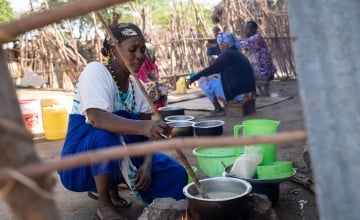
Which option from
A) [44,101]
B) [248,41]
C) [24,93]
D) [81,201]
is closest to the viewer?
[81,201]

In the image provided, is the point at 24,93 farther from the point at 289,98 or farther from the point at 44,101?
Answer: the point at 289,98

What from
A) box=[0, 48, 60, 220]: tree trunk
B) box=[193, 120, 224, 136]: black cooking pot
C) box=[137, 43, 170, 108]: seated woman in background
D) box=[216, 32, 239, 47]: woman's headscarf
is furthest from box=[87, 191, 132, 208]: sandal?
box=[216, 32, 239, 47]: woman's headscarf

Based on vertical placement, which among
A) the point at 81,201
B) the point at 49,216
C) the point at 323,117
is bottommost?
the point at 81,201

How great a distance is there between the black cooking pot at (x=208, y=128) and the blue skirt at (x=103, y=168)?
4.85ft

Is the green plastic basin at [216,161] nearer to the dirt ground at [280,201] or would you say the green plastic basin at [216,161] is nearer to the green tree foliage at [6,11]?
the dirt ground at [280,201]

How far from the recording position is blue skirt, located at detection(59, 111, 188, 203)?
2254 millimetres

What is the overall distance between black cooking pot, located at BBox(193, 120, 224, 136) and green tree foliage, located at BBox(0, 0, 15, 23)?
7557 mm

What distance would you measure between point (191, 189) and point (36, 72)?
9005 mm

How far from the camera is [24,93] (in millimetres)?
9023

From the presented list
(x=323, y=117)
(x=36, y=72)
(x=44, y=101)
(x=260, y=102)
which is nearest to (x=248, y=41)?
(x=260, y=102)

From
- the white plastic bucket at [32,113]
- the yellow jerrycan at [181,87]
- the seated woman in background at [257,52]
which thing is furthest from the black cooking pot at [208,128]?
the yellow jerrycan at [181,87]

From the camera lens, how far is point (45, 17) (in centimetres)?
70

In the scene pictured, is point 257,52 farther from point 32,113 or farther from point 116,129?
point 116,129

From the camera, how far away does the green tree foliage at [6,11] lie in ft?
32.7
